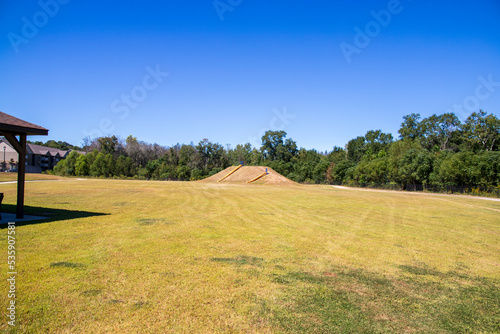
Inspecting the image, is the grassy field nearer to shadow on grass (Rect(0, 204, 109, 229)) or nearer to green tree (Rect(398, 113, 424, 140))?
shadow on grass (Rect(0, 204, 109, 229))

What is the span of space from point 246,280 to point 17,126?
1004cm

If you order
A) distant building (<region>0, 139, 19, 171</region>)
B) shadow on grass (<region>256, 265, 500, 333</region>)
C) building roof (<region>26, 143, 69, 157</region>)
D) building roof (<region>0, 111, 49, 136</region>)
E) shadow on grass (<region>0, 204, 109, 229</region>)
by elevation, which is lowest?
shadow on grass (<region>256, 265, 500, 333</region>)

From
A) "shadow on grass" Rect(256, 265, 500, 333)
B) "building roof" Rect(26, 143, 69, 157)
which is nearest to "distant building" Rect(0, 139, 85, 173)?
"building roof" Rect(26, 143, 69, 157)

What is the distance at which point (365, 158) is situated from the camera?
76438mm

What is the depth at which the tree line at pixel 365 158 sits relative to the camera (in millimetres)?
47250

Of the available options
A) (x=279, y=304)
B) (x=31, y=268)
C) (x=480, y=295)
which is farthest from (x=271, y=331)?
(x=31, y=268)

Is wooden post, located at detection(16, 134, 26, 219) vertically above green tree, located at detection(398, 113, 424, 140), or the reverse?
green tree, located at detection(398, 113, 424, 140)

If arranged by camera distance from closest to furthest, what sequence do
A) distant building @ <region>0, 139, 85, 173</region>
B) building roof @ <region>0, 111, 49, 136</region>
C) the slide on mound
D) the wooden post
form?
building roof @ <region>0, 111, 49, 136</region>, the wooden post, the slide on mound, distant building @ <region>0, 139, 85, 173</region>

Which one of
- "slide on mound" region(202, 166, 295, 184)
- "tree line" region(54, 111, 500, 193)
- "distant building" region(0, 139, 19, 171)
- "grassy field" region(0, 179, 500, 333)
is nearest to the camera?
"grassy field" region(0, 179, 500, 333)

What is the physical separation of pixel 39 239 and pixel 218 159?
294ft

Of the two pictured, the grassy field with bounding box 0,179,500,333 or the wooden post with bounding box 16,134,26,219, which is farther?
the wooden post with bounding box 16,134,26,219

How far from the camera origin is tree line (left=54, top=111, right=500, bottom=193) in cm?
4725

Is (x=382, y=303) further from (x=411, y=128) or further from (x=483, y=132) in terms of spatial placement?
(x=411, y=128)

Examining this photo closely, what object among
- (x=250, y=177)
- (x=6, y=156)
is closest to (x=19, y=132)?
(x=250, y=177)
